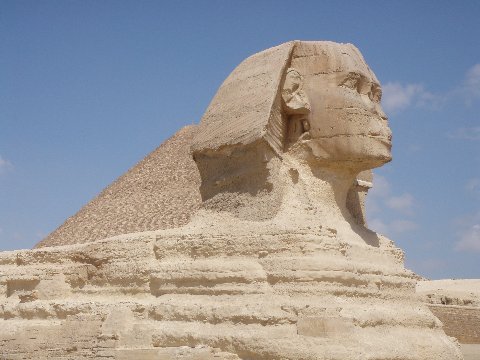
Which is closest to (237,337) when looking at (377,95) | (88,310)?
(88,310)

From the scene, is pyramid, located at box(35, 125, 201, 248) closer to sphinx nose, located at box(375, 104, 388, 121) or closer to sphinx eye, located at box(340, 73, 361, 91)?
sphinx nose, located at box(375, 104, 388, 121)

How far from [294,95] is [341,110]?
1.84ft

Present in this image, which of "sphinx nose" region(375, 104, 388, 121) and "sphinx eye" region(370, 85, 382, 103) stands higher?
"sphinx eye" region(370, 85, 382, 103)

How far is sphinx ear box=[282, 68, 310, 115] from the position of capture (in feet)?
25.2

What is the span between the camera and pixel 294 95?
25.4 feet

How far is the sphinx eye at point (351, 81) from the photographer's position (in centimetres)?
762

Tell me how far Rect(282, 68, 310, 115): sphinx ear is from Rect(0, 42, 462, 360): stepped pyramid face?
12mm

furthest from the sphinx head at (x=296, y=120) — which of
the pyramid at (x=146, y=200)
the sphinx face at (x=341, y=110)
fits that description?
the pyramid at (x=146, y=200)

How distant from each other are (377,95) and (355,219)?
1557mm

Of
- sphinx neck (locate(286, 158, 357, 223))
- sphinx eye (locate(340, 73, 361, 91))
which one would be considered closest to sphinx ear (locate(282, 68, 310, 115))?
sphinx eye (locate(340, 73, 361, 91))

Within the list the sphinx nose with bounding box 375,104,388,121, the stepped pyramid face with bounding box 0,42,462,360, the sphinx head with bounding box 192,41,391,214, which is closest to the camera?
the stepped pyramid face with bounding box 0,42,462,360

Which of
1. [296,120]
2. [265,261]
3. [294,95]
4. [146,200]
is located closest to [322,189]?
[296,120]

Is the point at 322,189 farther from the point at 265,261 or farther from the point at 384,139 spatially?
the point at 265,261

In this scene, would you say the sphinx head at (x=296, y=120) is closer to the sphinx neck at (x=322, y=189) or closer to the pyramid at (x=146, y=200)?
the sphinx neck at (x=322, y=189)
